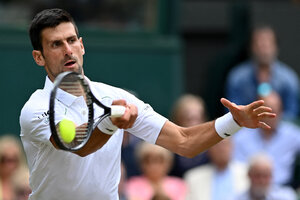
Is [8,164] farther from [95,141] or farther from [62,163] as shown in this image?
[95,141]

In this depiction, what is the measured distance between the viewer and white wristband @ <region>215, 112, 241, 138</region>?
4.32 m

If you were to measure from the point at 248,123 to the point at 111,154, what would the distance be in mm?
792

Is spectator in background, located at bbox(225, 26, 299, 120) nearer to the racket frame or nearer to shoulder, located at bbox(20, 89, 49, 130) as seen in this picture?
shoulder, located at bbox(20, 89, 49, 130)

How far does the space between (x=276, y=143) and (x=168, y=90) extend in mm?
1835

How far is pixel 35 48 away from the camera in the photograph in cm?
444

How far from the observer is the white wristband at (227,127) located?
4.32 metres

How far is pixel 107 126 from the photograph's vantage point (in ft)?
13.0

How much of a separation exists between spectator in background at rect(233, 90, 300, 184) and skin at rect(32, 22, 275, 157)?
3255 millimetres

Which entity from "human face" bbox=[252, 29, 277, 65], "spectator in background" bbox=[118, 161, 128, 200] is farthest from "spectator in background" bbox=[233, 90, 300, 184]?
"spectator in background" bbox=[118, 161, 128, 200]

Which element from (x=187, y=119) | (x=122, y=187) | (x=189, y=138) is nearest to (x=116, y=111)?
(x=189, y=138)

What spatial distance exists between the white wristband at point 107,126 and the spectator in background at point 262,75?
14.5 ft

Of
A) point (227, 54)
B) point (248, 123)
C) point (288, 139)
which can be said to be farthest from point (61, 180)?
point (227, 54)

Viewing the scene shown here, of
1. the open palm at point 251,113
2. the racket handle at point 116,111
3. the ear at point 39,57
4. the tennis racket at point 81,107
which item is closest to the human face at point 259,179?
the open palm at point 251,113

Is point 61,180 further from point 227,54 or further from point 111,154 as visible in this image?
point 227,54
